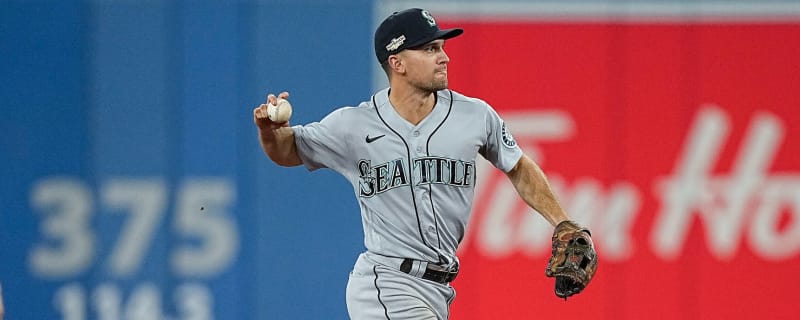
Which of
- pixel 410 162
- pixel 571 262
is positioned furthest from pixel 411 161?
pixel 571 262

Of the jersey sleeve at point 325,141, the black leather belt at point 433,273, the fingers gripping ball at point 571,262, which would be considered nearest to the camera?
the fingers gripping ball at point 571,262

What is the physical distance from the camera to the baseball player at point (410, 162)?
3.48 metres

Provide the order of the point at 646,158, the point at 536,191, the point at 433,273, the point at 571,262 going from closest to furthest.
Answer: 1. the point at 571,262
2. the point at 433,273
3. the point at 536,191
4. the point at 646,158

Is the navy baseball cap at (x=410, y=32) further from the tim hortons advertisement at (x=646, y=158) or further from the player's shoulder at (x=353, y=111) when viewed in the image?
the tim hortons advertisement at (x=646, y=158)

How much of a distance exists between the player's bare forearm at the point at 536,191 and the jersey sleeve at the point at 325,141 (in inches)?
20.7

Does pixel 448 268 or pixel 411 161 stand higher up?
pixel 411 161

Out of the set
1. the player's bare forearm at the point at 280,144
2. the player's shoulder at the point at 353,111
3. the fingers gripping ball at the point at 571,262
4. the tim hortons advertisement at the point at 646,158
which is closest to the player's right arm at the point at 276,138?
the player's bare forearm at the point at 280,144

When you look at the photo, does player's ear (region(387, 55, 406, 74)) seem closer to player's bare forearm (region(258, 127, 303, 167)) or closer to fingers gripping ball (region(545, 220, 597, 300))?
player's bare forearm (region(258, 127, 303, 167))

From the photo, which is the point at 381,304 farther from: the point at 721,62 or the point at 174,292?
the point at 721,62

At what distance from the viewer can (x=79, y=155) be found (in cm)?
517

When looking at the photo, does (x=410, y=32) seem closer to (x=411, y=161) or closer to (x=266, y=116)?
(x=411, y=161)

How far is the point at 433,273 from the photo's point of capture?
3500 millimetres

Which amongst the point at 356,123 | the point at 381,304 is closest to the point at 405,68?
the point at 356,123

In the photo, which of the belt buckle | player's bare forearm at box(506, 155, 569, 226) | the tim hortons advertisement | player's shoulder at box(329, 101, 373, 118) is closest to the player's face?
player's shoulder at box(329, 101, 373, 118)
